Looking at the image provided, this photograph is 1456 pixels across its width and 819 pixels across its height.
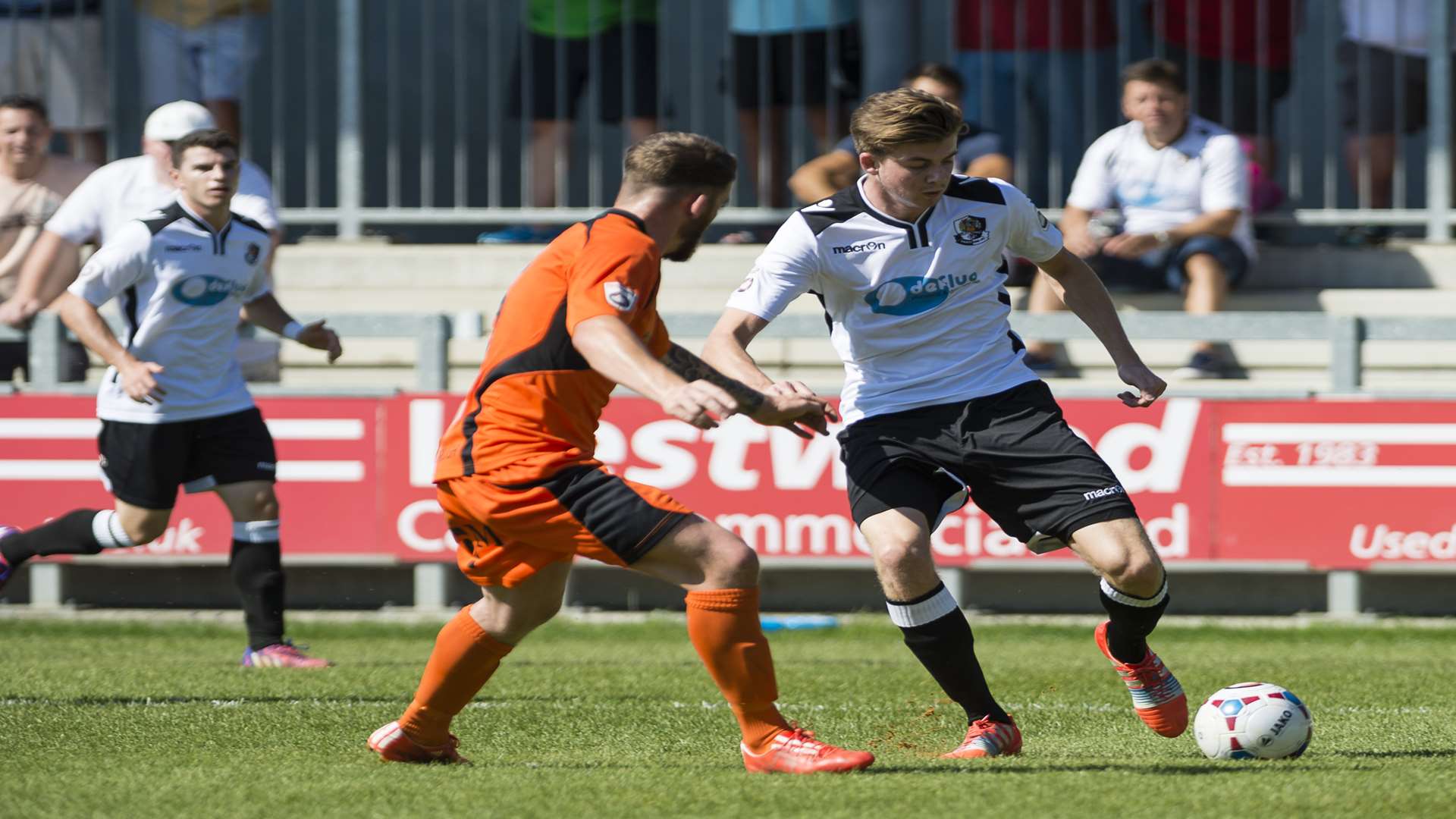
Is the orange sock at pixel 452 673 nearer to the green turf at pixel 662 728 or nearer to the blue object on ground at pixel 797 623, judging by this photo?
the green turf at pixel 662 728

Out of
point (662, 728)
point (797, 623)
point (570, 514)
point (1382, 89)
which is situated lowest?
point (797, 623)

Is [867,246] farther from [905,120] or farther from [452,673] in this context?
[452,673]

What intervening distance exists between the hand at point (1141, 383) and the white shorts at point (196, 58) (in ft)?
26.3

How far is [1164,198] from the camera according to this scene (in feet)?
34.9

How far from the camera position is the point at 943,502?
5.68 meters

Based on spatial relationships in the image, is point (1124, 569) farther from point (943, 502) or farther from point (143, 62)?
point (143, 62)

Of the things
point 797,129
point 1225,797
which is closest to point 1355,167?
point 797,129

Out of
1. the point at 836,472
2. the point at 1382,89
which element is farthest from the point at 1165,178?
the point at 836,472

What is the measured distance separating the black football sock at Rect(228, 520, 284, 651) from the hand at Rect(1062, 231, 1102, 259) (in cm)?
466

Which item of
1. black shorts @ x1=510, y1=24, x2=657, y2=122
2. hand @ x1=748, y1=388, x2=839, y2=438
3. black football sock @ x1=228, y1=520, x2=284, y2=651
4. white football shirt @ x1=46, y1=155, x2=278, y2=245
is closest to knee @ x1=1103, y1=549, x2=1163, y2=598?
hand @ x1=748, y1=388, x2=839, y2=438

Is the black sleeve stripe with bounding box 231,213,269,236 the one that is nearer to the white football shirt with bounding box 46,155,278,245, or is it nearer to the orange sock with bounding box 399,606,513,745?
the white football shirt with bounding box 46,155,278,245

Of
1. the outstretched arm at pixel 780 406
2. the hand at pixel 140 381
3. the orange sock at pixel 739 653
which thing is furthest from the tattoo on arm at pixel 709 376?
the hand at pixel 140 381

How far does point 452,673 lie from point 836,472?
15.6ft

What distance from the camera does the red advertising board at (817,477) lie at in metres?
9.31
